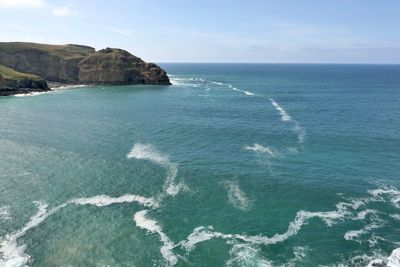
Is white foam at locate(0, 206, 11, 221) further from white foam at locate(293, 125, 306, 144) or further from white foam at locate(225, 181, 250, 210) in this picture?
white foam at locate(293, 125, 306, 144)

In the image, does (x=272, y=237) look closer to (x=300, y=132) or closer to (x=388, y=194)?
(x=388, y=194)

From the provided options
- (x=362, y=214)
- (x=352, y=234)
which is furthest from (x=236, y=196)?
(x=362, y=214)

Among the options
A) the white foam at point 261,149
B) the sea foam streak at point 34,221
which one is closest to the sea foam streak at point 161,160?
the sea foam streak at point 34,221

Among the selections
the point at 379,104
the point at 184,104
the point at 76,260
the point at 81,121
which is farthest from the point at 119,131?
the point at 379,104

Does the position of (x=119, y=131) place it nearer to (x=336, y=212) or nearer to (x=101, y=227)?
(x=101, y=227)

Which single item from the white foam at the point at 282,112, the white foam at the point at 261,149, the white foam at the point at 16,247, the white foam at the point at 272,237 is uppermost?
the white foam at the point at 282,112

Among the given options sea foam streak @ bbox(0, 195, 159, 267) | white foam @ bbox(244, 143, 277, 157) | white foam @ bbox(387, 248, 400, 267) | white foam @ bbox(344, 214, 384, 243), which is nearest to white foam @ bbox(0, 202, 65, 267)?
sea foam streak @ bbox(0, 195, 159, 267)

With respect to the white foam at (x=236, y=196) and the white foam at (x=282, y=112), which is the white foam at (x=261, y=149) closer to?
the white foam at (x=236, y=196)
